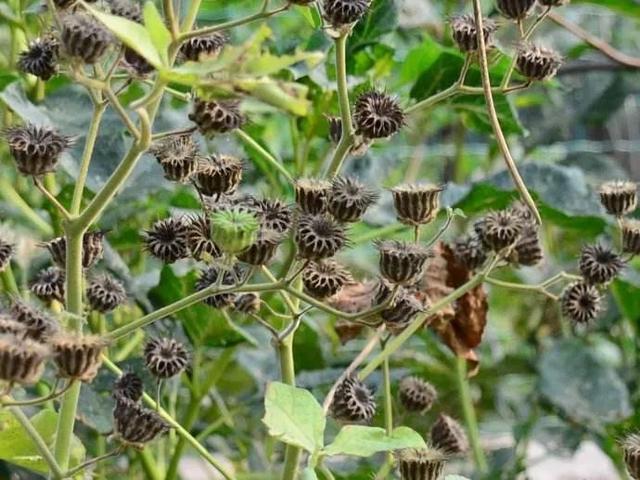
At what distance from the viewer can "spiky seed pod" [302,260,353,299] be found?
1.70ft

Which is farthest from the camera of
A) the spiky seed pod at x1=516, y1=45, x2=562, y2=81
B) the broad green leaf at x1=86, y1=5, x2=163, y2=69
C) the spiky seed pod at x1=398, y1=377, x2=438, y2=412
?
the spiky seed pod at x1=398, y1=377, x2=438, y2=412

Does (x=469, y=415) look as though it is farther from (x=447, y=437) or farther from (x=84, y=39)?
(x=84, y=39)

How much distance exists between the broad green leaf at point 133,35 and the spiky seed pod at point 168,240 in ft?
0.47

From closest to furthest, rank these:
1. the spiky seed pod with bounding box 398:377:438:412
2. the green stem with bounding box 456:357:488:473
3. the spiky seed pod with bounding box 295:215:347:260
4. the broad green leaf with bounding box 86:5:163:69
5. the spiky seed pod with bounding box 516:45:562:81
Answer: the broad green leaf with bounding box 86:5:163:69
the spiky seed pod with bounding box 295:215:347:260
the spiky seed pod with bounding box 516:45:562:81
the spiky seed pod with bounding box 398:377:438:412
the green stem with bounding box 456:357:488:473

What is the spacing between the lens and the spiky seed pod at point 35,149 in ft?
1.58

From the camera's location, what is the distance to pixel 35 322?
438mm

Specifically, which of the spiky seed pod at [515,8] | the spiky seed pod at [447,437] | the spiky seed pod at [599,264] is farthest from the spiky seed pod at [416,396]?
the spiky seed pod at [515,8]

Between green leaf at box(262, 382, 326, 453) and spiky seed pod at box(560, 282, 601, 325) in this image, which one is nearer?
green leaf at box(262, 382, 326, 453)

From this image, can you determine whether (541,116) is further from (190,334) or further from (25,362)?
(25,362)

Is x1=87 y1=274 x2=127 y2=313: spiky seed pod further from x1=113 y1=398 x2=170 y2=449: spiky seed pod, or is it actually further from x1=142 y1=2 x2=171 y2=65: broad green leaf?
x1=142 y1=2 x2=171 y2=65: broad green leaf

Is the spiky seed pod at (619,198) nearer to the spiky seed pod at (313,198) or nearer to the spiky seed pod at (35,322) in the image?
the spiky seed pod at (313,198)

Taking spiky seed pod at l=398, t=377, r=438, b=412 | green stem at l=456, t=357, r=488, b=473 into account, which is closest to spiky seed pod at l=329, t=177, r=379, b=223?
spiky seed pod at l=398, t=377, r=438, b=412

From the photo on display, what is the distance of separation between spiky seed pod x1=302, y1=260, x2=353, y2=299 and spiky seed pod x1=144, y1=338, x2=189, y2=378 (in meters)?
0.07

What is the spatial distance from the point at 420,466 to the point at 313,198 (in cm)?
12
